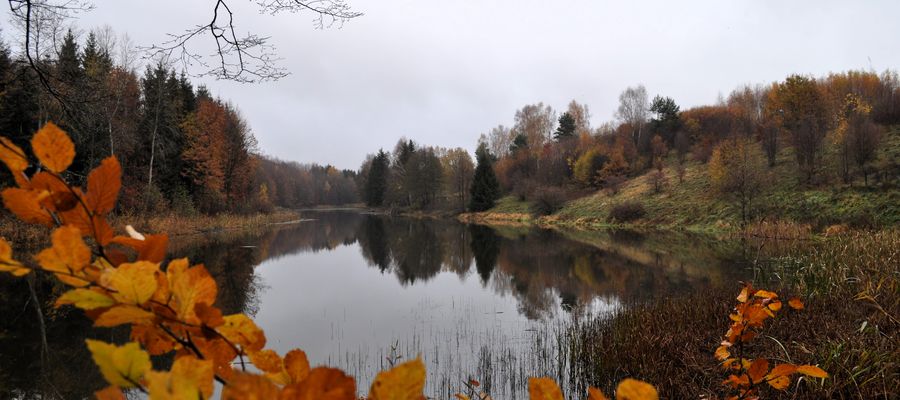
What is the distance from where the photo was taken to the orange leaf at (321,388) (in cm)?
41

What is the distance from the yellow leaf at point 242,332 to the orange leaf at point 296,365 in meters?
0.04

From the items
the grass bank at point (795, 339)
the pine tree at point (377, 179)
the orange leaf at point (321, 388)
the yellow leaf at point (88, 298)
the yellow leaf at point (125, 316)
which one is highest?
the pine tree at point (377, 179)

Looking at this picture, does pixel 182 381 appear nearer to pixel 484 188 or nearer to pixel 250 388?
pixel 250 388

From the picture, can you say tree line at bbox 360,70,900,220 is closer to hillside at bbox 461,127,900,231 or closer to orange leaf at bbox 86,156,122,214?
hillside at bbox 461,127,900,231

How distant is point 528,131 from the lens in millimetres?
56656

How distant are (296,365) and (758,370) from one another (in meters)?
1.46

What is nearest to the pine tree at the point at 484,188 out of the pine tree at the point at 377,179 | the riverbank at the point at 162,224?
the riverbank at the point at 162,224

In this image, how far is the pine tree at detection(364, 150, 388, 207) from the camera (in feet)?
218

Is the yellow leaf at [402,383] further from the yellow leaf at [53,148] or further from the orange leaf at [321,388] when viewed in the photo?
the yellow leaf at [53,148]

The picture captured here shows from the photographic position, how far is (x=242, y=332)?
0.58 m

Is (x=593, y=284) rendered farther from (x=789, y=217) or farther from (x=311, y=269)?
(x=789, y=217)

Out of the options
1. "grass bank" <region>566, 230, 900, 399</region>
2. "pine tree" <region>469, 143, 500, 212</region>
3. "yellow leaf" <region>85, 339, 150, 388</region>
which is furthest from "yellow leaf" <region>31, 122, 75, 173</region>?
"pine tree" <region>469, 143, 500, 212</region>

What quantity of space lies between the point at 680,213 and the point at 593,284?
66.0 ft

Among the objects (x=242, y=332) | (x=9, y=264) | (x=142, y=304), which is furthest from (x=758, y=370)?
(x=9, y=264)
